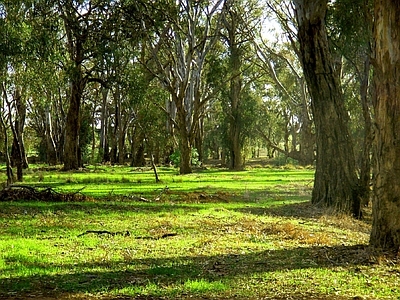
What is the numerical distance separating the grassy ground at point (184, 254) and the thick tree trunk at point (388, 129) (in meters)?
0.49

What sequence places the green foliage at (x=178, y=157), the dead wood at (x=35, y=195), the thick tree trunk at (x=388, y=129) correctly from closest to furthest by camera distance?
the thick tree trunk at (x=388, y=129) → the dead wood at (x=35, y=195) → the green foliage at (x=178, y=157)

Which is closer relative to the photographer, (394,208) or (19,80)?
(394,208)

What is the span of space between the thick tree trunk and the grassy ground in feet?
1.61

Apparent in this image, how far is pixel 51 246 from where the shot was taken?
28.7 feet

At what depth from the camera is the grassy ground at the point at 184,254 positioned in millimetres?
6203

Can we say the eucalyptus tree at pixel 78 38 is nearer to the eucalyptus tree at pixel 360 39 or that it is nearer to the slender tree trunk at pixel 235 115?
the slender tree trunk at pixel 235 115

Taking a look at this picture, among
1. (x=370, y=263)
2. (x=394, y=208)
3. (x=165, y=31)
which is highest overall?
(x=165, y=31)

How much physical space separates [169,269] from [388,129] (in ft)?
13.0

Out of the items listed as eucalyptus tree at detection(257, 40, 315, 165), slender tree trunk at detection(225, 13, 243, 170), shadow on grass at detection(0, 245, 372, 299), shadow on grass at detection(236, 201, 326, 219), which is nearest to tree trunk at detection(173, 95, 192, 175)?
eucalyptus tree at detection(257, 40, 315, 165)

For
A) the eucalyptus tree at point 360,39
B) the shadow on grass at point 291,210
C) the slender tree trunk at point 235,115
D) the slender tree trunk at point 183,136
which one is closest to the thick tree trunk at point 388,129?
the shadow on grass at point 291,210

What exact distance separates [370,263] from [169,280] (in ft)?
10.00

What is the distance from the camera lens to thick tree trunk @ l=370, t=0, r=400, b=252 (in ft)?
26.7

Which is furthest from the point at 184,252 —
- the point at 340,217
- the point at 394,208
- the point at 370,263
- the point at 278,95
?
the point at 278,95

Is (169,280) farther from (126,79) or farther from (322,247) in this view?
Answer: (126,79)
